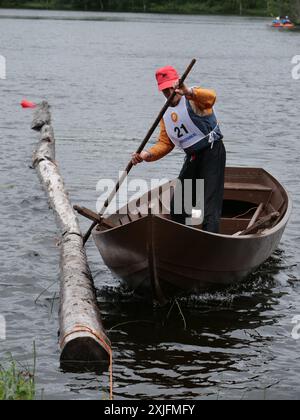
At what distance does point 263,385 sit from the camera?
27.2 feet

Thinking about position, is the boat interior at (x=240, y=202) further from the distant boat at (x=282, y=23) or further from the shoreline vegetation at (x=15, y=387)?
the distant boat at (x=282, y=23)

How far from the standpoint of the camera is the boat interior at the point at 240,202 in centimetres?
1157

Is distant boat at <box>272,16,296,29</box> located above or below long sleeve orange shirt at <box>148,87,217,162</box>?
above

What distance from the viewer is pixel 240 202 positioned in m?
13.0

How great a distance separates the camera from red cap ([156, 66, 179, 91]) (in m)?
9.79

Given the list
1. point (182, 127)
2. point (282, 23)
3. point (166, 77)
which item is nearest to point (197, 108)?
point (182, 127)

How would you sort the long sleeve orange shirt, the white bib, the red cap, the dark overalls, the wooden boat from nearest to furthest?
the wooden boat < the long sleeve orange shirt < the red cap < the white bib < the dark overalls

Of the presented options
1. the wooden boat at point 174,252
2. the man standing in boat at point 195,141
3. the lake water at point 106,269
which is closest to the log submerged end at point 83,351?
the lake water at point 106,269

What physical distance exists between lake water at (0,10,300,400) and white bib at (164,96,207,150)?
72.3 inches

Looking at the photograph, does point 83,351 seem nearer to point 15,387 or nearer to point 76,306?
point 76,306

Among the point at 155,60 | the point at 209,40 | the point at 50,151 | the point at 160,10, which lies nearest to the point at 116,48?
the point at 155,60

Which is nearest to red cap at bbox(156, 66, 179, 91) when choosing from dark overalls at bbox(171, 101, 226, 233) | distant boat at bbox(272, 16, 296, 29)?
dark overalls at bbox(171, 101, 226, 233)

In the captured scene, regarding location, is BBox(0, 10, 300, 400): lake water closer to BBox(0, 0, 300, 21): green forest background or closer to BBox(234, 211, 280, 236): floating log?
BBox(234, 211, 280, 236): floating log

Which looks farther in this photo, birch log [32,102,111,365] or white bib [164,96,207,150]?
white bib [164,96,207,150]
